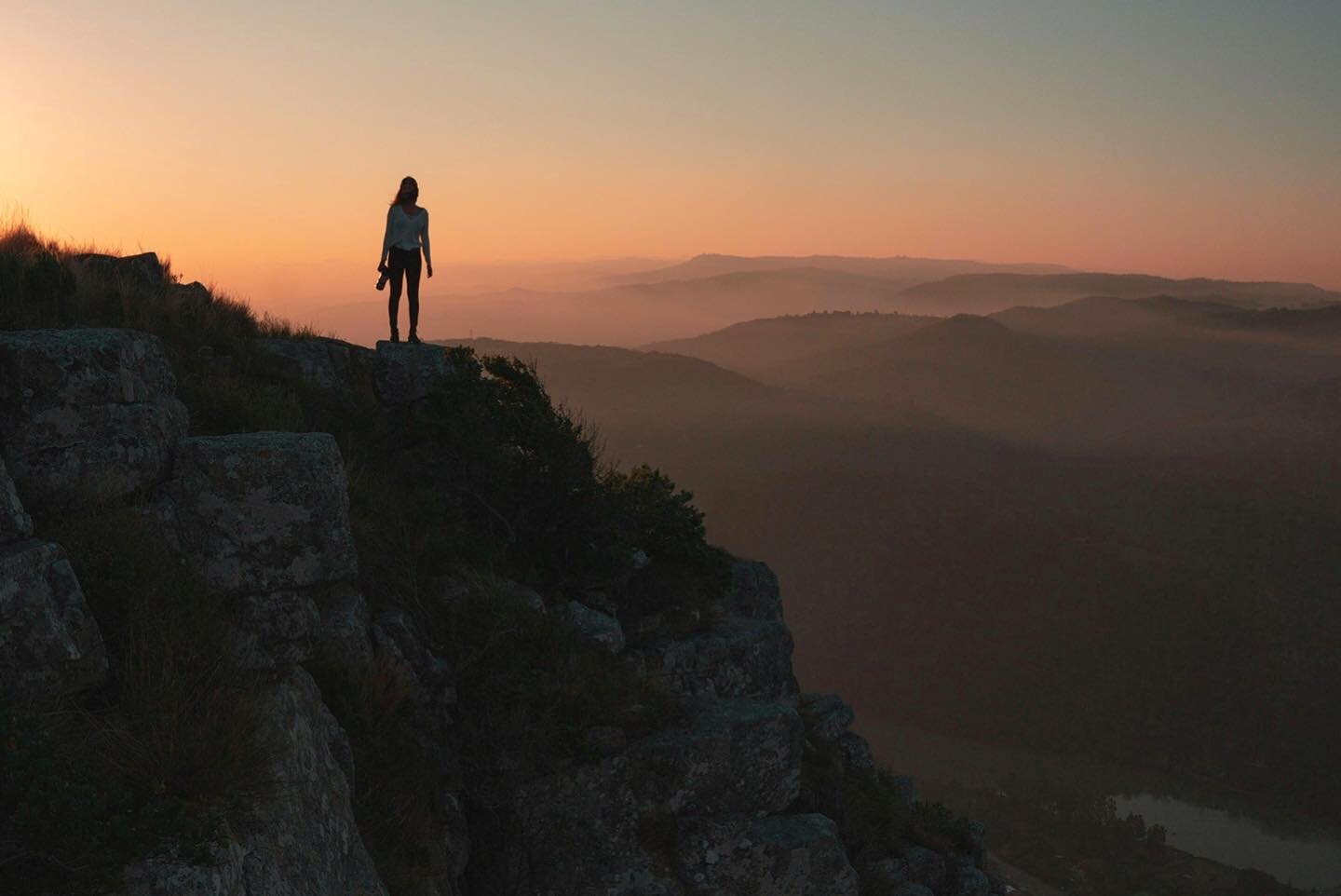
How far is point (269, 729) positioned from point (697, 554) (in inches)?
369

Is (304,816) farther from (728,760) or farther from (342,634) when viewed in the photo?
(728,760)

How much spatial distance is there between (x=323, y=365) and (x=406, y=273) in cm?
280

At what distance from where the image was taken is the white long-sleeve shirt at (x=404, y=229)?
1562 centimetres

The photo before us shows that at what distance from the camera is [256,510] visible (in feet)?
27.2

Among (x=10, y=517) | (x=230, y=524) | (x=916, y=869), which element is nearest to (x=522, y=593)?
(x=230, y=524)

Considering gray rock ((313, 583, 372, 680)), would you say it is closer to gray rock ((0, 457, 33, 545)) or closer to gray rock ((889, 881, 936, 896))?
gray rock ((0, 457, 33, 545))

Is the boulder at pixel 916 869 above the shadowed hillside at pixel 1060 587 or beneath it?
above

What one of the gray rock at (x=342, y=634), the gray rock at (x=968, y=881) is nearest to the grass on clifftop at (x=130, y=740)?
the gray rock at (x=342, y=634)

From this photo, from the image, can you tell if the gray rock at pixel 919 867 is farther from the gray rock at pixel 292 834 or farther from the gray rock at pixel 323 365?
the gray rock at pixel 323 365

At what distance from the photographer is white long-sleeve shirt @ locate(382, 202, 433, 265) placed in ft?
51.3

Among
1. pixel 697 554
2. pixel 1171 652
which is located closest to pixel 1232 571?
pixel 1171 652

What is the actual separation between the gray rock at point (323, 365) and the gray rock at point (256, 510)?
508cm

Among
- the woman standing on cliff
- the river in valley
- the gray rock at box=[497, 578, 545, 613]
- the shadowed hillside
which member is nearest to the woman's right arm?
the woman standing on cliff

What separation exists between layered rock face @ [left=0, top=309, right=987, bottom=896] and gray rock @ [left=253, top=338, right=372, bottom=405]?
4088 millimetres
